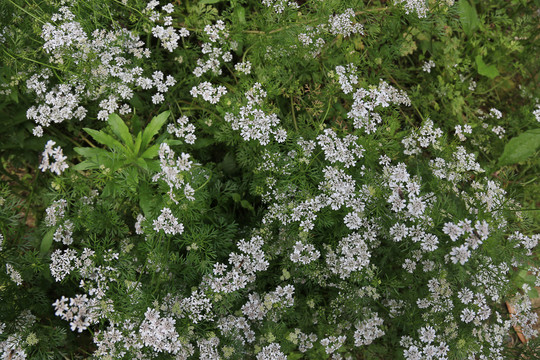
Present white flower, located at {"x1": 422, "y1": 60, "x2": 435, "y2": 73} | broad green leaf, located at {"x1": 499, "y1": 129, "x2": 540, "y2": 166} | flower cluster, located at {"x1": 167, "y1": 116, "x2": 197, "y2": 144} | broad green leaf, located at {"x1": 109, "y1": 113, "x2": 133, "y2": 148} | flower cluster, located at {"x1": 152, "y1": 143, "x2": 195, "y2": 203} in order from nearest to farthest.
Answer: flower cluster, located at {"x1": 152, "y1": 143, "x2": 195, "y2": 203} → broad green leaf, located at {"x1": 109, "y1": 113, "x2": 133, "y2": 148} → flower cluster, located at {"x1": 167, "y1": 116, "x2": 197, "y2": 144} → broad green leaf, located at {"x1": 499, "y1": 129, "x2": 540, "y2": 166} → white flower, located at {"x1": 422, "y1": 60, "x2": 435, "y2": 73}

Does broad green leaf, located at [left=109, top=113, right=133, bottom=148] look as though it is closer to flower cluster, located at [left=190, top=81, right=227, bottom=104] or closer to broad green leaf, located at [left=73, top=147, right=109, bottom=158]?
broad green leaf, located at [left=73, top=147, right=109, bottom=158]

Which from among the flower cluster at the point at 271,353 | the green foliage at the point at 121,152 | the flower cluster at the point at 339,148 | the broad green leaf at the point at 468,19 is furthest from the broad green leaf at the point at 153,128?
the broad green leaf at the point at 468,19

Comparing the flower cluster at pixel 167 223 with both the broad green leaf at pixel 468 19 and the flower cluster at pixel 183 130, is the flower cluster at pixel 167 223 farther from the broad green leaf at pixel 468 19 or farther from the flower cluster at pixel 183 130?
the broad green leaf at pixel 468 19

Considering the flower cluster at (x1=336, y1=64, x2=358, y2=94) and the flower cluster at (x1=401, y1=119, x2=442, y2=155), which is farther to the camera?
the flower cluster at (x1=401, y1=119, x2=442, y2=155)

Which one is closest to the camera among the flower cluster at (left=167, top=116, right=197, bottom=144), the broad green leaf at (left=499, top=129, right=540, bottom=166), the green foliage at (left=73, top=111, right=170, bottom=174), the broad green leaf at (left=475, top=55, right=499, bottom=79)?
the green foliage at (left=73, top=111, right=170, bottom=174)

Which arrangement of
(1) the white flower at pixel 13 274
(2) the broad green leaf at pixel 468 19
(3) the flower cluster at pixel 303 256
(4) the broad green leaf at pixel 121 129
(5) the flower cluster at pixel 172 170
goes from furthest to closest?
(2) the broad green leaf at pixel 468 19, (3) the flower cluster at pixel 303 256, (1) the white flower at pixel 13 274, (4) the broad green leaf at pixel 121 129, (5) the flower cluster at pixel 172 170

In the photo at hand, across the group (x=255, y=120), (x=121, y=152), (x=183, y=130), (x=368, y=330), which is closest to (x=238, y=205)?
(x=183, y=130)

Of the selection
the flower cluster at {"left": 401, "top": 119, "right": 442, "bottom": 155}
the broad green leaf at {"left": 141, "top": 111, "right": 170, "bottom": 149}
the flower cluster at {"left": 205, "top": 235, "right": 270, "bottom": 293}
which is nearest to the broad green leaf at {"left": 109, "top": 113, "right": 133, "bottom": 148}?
the broad green leaf at {"left": 141, "top": 111, "right": 170, "bottom": 149}
